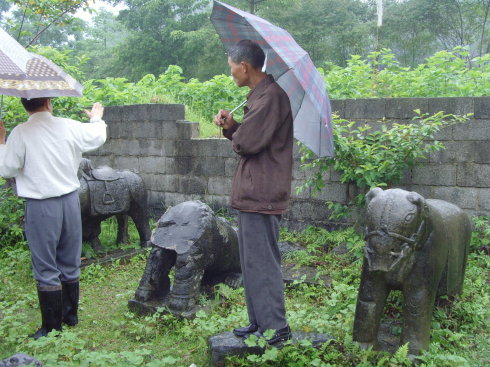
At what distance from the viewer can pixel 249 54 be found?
328 cm

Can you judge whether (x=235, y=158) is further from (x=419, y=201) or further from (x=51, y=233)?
(x=419, y=201)

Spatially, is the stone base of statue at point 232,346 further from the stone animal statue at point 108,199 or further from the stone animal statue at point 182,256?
the stone animal statue at point 108,199

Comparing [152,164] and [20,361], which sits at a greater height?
[152,164]

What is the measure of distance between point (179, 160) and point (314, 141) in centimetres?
510

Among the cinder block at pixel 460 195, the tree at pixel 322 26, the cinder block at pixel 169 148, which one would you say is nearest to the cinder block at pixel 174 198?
the cinder block at pixel 169 148

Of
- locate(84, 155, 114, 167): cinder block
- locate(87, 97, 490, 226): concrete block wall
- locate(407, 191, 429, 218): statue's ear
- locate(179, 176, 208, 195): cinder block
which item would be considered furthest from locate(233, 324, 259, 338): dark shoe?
locate(84, 155, 114, 167): cinder block

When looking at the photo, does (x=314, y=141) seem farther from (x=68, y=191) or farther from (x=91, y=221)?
(x=91, y=221)

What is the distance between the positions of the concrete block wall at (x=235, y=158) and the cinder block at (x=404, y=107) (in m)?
0.01

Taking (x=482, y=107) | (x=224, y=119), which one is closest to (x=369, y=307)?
(x=224, y=119)

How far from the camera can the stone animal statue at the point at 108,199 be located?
637 centimetres

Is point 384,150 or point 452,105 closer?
point 384,150

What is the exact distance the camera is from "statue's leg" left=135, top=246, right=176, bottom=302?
4.67 m

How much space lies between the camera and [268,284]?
3338 millimetres

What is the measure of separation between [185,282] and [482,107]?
13.8 ft
